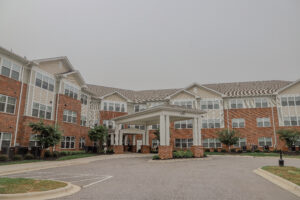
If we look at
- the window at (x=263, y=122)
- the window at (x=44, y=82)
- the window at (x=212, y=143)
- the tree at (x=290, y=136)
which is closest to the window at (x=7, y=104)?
the window at (x=44, y=82)

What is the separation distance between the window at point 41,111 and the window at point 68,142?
3380mm

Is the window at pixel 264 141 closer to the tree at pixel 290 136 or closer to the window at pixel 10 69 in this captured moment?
the tree at pixel 290 136

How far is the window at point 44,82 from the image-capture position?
2165 cm

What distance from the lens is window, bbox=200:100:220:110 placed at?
3353cm

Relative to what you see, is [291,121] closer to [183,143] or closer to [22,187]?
[183,143]

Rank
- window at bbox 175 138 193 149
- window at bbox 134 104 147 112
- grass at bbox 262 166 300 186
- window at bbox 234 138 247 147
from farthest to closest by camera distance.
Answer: window at bbox 134 104 147 112, window at bbox 175 138 193 149, window at bbox 234 138 247 147, grass at bbox 262 166 300 186

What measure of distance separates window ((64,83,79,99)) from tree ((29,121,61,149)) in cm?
745

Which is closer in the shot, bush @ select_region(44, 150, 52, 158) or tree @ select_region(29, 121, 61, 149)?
tree @ select_region(29, 121, 61, 149)

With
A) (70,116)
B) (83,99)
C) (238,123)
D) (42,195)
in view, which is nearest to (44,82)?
(70,116)

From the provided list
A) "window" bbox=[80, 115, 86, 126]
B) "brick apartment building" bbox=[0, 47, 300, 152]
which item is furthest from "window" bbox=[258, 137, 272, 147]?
"window" bbox=[80, 115, 86, 126]

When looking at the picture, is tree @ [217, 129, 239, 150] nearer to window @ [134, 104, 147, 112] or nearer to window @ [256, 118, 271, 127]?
window @ [256, 118, 271, 127]

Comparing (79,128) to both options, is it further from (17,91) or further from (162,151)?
(162,151)

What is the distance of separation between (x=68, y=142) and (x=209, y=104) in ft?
70.5

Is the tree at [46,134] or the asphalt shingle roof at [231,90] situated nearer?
the tree at [46,134]
